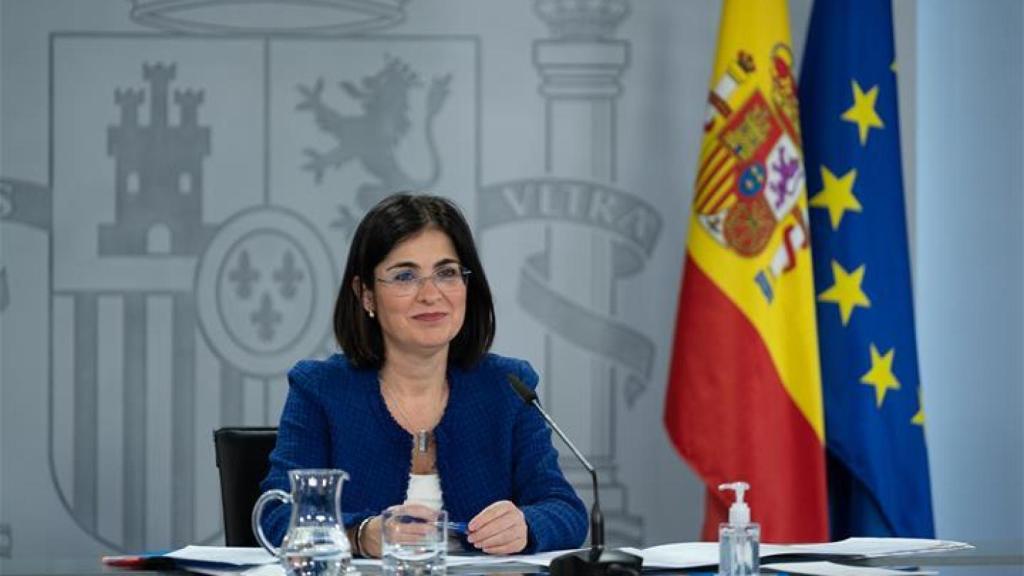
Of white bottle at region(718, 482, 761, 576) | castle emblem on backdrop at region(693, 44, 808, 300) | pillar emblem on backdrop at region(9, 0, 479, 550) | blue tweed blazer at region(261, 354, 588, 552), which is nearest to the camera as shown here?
white bottle at region(718, 482, 761, 576)

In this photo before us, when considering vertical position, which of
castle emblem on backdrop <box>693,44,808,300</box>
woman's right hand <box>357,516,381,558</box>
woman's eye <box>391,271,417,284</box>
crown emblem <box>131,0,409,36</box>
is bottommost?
woman's right hand <box>357,516,381,558</box>

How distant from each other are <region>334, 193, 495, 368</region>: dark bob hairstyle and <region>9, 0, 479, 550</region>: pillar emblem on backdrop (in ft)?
4.56

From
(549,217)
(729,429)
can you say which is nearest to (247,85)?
(549,217)

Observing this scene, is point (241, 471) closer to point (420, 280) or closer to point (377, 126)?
point (420, 280)

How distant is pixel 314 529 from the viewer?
1.90 meters

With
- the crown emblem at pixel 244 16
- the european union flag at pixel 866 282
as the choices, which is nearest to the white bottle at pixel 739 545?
the european union flag at pixel 866 282

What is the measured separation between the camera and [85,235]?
4059 millimetres

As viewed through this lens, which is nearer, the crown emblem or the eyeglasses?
the eyeglasses

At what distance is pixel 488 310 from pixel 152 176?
1.64 metres

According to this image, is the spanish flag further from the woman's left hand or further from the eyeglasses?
the woman's left hand

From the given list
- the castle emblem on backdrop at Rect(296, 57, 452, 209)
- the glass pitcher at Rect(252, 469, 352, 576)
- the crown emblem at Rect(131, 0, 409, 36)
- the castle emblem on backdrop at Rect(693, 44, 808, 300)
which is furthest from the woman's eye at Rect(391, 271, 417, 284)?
the crown emblem at Rect(131, 0, 409, 36)

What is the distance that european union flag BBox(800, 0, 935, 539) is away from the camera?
3.80 m

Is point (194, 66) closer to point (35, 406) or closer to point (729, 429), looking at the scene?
point (35, 406)

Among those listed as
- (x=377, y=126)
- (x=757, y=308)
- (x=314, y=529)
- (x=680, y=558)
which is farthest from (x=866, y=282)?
(x=314, y=529)
